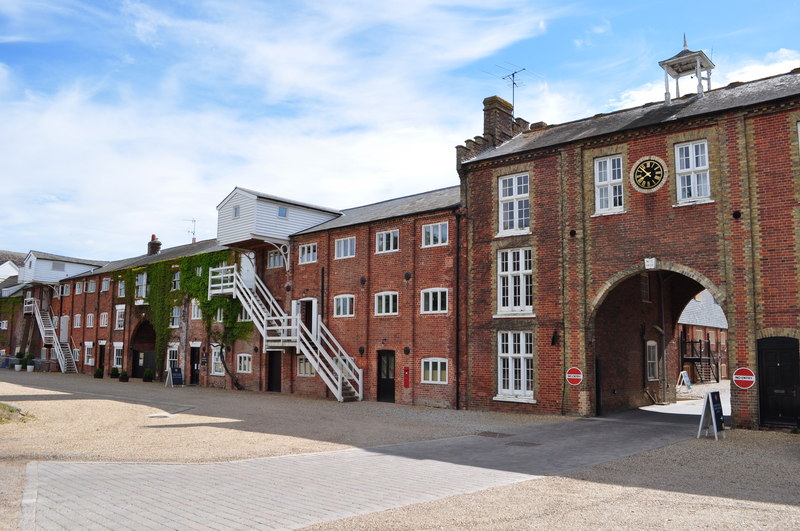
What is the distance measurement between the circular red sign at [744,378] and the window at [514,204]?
8.04 m

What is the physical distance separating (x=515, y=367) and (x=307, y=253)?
504 inches

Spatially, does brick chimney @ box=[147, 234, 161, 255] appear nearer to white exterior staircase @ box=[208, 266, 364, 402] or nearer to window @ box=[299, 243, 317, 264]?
white exterior staircase @ box=[208, 266, 364, 402]

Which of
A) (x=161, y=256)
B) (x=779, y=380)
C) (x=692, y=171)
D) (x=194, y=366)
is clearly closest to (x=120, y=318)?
(x=161, y=256)

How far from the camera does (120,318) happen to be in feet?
142

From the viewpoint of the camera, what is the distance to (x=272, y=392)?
99.9 feet

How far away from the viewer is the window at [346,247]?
27719 mm

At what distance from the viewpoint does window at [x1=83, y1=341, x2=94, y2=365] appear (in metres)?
46.0

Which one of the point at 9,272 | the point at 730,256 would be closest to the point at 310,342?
the point at 730,256

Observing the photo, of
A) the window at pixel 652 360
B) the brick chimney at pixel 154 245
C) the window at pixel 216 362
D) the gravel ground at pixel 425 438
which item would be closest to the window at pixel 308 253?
the gravel ground at pixel 425 438

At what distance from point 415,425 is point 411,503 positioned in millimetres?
9570

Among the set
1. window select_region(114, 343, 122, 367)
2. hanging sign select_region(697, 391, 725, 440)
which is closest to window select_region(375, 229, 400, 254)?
hanging sign select_region(697, 391, 725, 440)

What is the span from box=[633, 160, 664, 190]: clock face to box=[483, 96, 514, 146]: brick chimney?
285 inches

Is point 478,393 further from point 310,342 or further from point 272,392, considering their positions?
point 272,392

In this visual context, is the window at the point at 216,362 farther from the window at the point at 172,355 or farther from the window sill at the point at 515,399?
the window sill at the point at 515,399
